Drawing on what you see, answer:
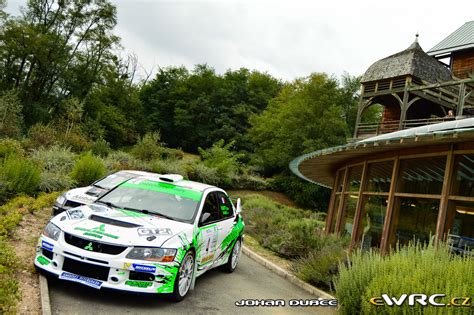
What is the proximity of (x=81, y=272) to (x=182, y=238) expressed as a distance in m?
1.40

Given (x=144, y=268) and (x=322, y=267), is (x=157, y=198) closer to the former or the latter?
(x=144, y=268)

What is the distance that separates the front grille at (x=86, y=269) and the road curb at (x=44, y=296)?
1.13 feet

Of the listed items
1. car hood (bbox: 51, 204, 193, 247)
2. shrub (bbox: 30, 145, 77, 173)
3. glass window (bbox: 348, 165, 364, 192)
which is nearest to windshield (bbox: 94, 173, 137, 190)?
car hood (bbox: 51, 204, 193, 247)

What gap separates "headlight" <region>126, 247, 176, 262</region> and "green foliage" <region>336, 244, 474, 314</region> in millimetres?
2226

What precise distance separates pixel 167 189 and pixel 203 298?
2003 mm

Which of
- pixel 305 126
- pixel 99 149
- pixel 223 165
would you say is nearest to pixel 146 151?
pixel 99 149

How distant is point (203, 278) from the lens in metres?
7.96

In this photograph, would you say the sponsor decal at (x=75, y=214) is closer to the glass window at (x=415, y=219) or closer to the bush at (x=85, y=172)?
the glass window at (x=415, y=219)

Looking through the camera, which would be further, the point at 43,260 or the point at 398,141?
the point at 398,141

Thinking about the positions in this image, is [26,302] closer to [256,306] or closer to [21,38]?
[256,306]

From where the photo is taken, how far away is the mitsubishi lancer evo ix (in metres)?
5.51

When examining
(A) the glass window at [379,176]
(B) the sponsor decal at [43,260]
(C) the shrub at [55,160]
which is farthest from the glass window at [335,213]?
(B) the sponsor decal at [43,260]

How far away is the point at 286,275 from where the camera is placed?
947 centimetres

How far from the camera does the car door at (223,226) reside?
775cm
